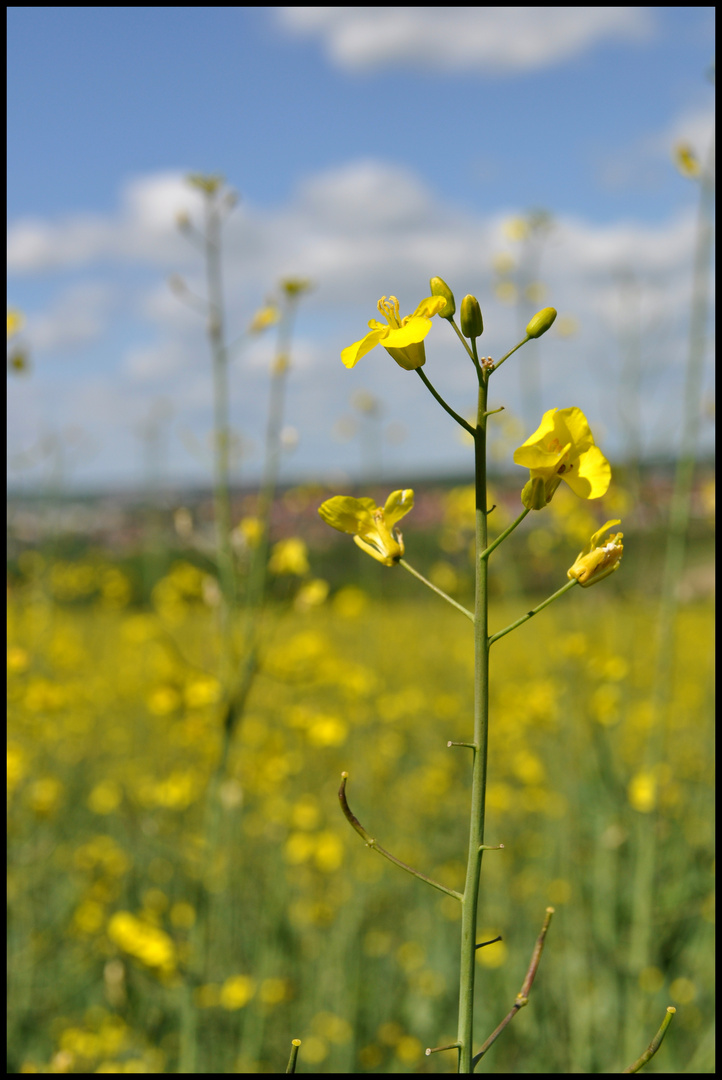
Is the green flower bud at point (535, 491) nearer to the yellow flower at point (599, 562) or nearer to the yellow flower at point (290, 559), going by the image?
the yellow flower at point (599, 562)

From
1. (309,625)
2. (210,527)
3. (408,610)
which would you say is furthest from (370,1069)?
(408,610)

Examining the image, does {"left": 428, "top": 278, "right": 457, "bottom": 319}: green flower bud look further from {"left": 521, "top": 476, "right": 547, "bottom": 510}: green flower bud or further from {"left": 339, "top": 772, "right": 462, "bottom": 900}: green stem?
{"left": 339, "top": 772, "right": 462, "bottom": 900}: green stem

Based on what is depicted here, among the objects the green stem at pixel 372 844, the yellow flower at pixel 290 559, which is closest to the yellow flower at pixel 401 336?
the green stem at pixel 372 844

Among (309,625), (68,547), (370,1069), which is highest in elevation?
(68,547)

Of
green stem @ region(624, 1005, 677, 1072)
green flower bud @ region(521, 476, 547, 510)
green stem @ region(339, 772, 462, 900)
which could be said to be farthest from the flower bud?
green stem @ region(624, 1005, 677, 1072)

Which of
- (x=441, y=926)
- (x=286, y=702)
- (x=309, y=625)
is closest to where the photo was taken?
(x=441, y=926)

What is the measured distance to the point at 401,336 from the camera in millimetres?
662

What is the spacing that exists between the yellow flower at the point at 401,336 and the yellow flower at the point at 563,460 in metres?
0.13

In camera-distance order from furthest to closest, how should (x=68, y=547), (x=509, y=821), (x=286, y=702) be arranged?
1. (x=286, y=702)
2. (x=509, y=821)
3. (x=68, y=547)

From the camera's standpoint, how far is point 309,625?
318 inches

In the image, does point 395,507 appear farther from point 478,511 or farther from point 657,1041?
point 657,1041

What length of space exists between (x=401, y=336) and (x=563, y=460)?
0.18 metres

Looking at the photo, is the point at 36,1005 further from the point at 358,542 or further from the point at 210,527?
the point at 358,542

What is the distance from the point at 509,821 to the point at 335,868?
131cm
